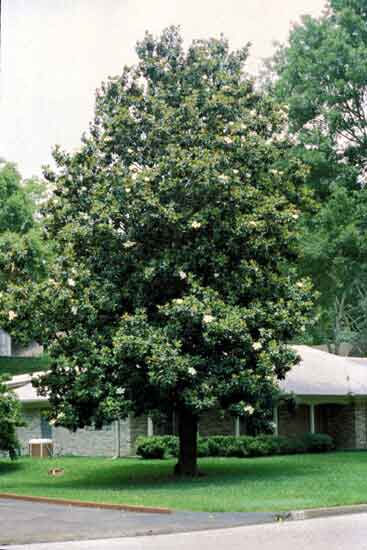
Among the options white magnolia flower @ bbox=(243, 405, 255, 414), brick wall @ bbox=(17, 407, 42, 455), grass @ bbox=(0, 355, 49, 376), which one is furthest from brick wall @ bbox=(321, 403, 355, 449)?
grass @ bbox=(0, 355, 49, 376)

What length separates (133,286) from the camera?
2422 cm

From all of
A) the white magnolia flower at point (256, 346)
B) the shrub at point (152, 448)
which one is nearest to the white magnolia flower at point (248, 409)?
the white magnolia flower at point (256, 346)

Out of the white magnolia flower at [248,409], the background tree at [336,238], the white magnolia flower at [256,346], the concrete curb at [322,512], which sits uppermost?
the background tree at [336,238]

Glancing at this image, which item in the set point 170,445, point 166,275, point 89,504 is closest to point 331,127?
point 170,445

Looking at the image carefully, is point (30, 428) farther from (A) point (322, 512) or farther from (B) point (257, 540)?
(B) point (257, 540)

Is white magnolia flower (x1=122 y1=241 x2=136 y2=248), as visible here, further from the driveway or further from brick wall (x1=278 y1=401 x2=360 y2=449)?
brick wall (x1=278 y1=401 x2=360 y2=449)

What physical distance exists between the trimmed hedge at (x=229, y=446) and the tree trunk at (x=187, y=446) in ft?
19.4

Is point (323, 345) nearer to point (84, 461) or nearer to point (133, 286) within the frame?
point (84, 461)

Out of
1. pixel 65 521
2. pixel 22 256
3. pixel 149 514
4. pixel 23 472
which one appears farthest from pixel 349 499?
pixel 23 472

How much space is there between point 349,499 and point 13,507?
6.38m

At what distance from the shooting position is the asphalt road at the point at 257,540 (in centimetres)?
1207

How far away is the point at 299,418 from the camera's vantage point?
121 ft

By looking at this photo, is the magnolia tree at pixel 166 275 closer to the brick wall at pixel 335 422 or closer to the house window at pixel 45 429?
the brick wall at pixel 335 422

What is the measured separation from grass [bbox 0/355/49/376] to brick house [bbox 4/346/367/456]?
62.6 ft
